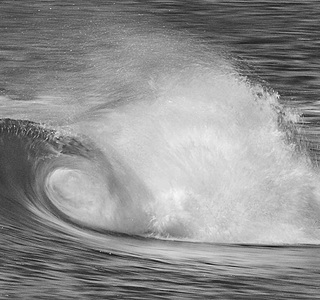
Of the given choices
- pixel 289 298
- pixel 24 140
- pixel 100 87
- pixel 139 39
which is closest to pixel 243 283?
pixel 289 298

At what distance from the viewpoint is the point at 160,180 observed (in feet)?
46.2

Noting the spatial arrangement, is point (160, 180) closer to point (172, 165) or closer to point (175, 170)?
point (175, 170)

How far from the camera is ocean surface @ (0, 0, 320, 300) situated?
10.2 metres

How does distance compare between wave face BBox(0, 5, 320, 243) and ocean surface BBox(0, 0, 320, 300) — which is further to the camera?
wave face BBox(0, 5, 320, 243)

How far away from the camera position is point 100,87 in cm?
2225

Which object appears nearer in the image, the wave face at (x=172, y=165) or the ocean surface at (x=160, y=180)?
the ocean surface at (x=160, y=180)

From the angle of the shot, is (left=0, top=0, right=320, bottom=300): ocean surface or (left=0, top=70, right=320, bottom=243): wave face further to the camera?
(left=0, top=70, right=320, bottom=243): wave face

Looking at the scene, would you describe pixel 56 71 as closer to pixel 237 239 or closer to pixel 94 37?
pixel 94 37

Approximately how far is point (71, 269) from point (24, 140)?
13.4 feet

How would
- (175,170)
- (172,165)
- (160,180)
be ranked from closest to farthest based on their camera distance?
(160,180)
(175,170)
(172,165)

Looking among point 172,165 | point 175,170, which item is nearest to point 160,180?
point 175,170

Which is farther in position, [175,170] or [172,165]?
[172,165]

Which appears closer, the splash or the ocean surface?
the ocean surface

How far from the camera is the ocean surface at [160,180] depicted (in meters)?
10.2
